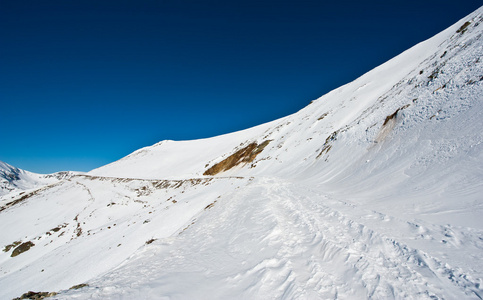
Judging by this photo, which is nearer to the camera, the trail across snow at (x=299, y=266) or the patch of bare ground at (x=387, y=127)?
the trail across snow at (x=299, y=266)

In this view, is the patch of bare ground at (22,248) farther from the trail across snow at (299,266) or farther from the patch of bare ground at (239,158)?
the patch of bare ground at (239,158)

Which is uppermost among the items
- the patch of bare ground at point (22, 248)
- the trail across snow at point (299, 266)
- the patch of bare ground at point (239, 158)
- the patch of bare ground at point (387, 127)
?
the patch of bare ground at point (239, 158)

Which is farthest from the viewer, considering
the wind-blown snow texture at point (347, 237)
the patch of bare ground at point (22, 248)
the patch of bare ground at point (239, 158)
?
the patch of bare ground at point (239, 158)

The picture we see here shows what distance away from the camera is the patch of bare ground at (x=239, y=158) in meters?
47.7

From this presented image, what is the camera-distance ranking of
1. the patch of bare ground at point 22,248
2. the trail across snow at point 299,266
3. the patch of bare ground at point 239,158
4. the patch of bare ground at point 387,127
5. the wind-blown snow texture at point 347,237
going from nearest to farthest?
the trail across snow at point 299,266 → the wind-blown snow texture at point 347,237 → the patch of bare ground at point 387,127 → the patch of bare ground at point 22,248 → the patch of bare ground at point 239,158

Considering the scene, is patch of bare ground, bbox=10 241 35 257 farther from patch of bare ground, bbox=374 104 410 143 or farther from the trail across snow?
patch of bare ground, bbox=374 104 410 143

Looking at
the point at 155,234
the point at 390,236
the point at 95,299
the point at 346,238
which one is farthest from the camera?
the point at 155,234

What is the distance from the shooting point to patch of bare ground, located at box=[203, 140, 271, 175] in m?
47.7

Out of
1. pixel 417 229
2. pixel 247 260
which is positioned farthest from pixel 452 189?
pixel 247 260

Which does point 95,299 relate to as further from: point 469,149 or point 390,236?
point 469,149

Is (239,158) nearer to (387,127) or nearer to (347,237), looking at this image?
(387,127)

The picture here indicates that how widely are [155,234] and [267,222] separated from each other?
8.39 m

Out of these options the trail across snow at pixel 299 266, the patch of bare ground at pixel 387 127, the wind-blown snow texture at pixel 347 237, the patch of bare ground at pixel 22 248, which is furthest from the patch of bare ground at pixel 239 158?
the trail across snow at pixel 299 266

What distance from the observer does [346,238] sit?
6.34m
